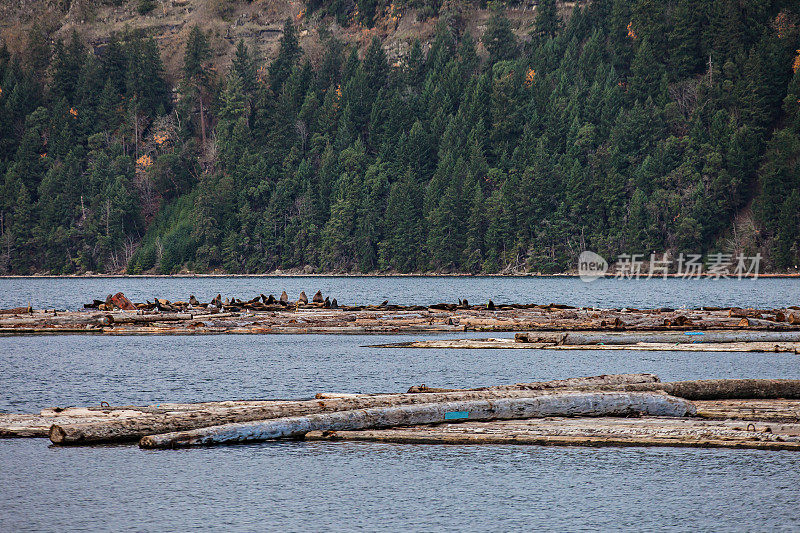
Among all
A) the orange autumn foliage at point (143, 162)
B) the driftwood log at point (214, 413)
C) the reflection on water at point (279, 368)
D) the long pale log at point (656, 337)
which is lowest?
the reflection on water at point (279, 368)

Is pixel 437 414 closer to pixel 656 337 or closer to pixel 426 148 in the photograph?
pixel 656 337

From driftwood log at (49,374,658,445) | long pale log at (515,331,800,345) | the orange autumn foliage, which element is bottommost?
driftwood log at (49,374,658,445)

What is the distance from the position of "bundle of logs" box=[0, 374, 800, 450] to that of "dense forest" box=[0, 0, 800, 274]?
4362 inches

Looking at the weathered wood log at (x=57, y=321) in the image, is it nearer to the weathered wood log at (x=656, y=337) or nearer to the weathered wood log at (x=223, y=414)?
the weathered wood log at (x=656, y=337)

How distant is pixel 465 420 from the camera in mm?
17969

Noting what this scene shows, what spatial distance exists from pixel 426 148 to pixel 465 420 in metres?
136

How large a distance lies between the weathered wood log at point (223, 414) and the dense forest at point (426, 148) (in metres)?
112

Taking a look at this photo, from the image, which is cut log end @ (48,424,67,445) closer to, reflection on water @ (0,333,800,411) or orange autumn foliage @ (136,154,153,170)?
reflection on water @ (0,333,800,411)

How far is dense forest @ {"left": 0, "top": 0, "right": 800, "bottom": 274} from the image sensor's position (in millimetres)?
132000

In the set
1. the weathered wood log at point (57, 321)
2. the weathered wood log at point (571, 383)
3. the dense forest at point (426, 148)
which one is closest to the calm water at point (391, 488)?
the weathered wood log at point (571, 383)

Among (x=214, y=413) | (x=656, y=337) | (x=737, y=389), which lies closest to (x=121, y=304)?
(x=656, y=337)

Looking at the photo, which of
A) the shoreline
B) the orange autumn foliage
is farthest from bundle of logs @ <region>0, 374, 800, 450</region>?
the orange autumn foliage

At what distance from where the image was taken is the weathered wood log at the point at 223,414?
652 inches

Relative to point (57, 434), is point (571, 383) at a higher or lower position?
higher
